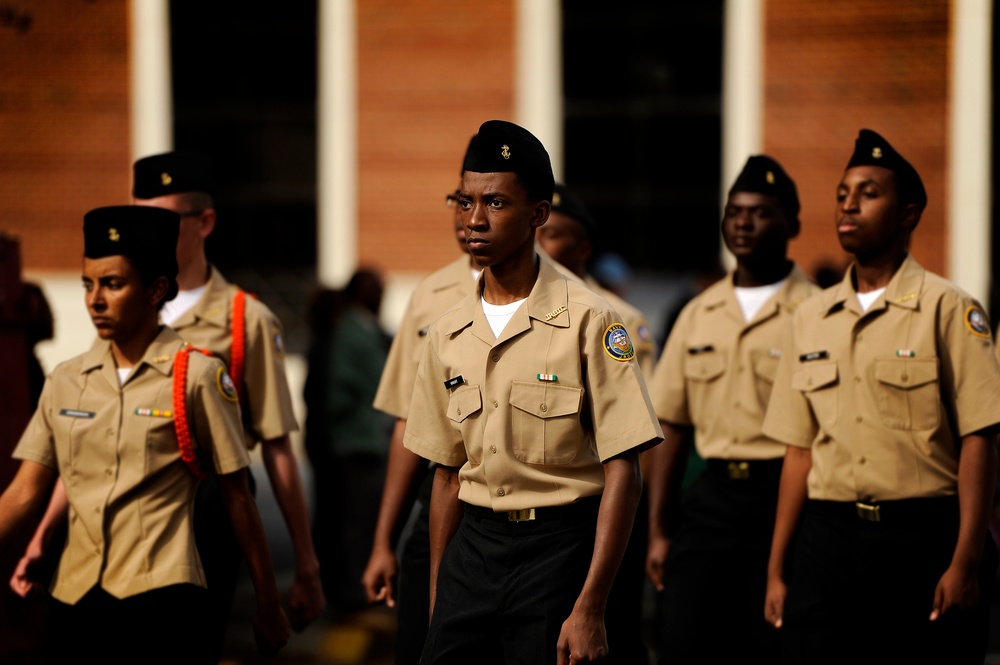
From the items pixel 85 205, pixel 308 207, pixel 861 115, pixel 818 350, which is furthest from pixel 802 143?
pixel 818 350

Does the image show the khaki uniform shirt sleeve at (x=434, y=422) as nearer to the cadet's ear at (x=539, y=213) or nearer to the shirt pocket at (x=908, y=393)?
the cadet's ear at (x=539, y=213)

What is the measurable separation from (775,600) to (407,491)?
138cm

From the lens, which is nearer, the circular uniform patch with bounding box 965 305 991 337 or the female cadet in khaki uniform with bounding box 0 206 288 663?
the female cadet in khaki uniform with bounding box 0 206 288 663

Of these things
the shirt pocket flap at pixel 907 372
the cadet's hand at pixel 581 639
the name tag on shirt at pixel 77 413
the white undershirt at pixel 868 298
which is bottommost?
the cadet's hand at pixel 581 639

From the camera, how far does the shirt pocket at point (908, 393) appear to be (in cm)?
491

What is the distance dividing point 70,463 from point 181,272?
1124 mm

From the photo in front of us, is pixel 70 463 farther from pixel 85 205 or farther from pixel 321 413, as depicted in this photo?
pixel 85 205

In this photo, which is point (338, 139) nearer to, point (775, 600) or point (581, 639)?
point (775, 600)

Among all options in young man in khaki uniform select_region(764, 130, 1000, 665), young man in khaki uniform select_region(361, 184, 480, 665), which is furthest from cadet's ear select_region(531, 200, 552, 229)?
young man in khaki uniform select_region(764, 130, 1000, 665)

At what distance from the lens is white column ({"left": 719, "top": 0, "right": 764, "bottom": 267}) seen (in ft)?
47.0

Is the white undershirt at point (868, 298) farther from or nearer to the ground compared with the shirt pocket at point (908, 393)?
farther from the ground

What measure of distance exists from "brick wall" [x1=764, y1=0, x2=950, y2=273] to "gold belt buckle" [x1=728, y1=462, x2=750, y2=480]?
8284 millimetres

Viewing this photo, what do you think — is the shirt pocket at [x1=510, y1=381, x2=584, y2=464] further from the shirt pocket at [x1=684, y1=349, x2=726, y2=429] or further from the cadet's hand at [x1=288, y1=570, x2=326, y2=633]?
the shirt pocket at [x1=684, y1=349, x2=726, y2=429]

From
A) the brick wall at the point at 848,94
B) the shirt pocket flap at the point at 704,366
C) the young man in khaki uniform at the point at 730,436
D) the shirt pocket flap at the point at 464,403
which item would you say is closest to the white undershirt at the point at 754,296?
the young man in khaki uniform at the point at 730,436
